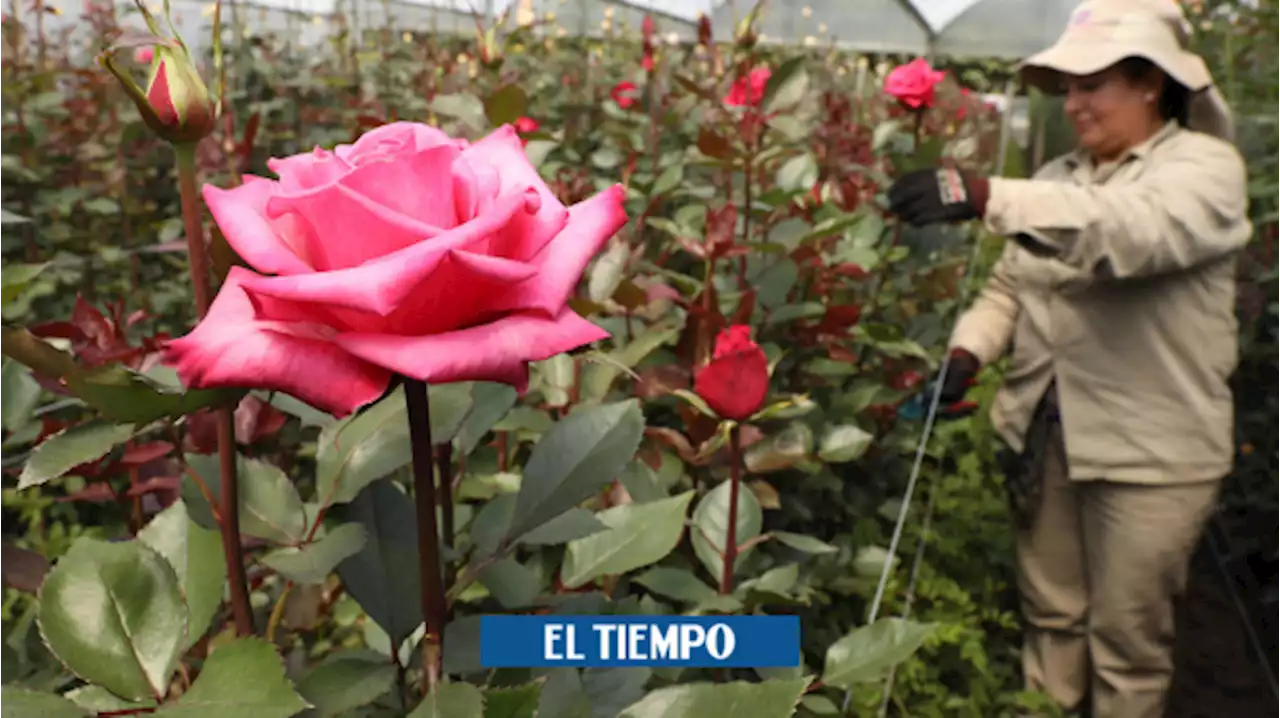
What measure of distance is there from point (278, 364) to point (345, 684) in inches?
9.1

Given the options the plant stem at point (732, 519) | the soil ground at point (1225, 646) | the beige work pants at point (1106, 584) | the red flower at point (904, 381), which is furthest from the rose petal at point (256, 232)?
the soil ground at point (1225, 646)

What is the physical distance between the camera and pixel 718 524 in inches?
34.5

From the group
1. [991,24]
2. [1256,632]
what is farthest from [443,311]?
[991,24]

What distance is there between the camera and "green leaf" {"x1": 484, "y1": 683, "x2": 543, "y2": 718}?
0.40 m

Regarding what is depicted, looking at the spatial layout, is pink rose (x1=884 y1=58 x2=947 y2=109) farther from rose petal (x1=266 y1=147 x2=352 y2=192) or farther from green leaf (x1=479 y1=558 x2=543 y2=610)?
rose petal (x1=266 y1=147 x2=352 y2=192)

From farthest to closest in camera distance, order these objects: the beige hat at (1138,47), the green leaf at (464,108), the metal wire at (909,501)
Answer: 1. the beige hat at (1138,47)
2. the metal wire at (909,501)
3. the green leaf at (464,108)

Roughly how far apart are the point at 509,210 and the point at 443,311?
0.05m

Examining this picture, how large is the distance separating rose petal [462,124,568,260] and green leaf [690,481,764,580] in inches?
20.4

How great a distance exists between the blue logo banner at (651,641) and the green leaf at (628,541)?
3.3 inches

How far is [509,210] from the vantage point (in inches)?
13.6

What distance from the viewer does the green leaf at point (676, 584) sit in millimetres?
819

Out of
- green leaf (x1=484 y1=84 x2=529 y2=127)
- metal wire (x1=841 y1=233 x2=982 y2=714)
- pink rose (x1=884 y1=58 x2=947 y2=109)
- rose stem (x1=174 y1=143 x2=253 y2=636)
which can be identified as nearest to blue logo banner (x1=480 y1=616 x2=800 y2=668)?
rose stem (x1=174 y1=143 x2=253 y2=636)

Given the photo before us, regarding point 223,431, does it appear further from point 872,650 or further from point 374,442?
point 872,650

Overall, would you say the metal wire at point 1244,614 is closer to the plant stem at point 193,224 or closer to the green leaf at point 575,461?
the green leaf at point 575,461
